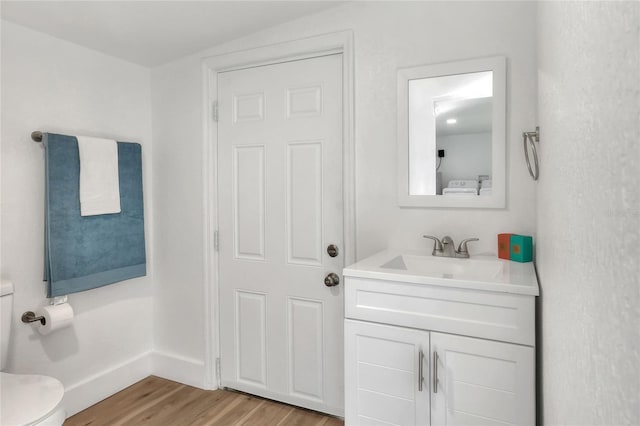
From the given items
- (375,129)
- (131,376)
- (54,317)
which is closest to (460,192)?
(375,129)

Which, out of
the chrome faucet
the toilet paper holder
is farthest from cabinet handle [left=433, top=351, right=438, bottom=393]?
the toilet paper holder

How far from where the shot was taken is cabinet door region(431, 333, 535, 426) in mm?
1295

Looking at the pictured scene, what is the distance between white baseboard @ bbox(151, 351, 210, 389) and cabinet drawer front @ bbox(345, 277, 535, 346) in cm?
143

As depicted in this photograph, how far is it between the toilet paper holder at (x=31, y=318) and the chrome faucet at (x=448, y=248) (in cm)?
194

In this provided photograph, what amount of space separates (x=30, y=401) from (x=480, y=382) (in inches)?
64.4

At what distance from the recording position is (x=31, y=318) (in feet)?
6.48

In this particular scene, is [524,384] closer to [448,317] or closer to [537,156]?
[448,317]

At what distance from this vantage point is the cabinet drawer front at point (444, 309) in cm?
131

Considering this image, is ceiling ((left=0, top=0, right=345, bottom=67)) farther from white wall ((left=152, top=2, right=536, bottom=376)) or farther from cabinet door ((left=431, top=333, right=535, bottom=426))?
cabinet door ((left=431, top=333, right=535, bottom=426))

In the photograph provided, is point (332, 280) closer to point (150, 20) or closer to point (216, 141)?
point (216, 141)

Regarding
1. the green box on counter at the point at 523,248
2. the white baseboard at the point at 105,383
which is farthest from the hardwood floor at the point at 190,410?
the green box on counter at the point at 523,248

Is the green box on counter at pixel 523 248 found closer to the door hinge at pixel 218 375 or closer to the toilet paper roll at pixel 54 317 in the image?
the door hinge at pixel 218 375

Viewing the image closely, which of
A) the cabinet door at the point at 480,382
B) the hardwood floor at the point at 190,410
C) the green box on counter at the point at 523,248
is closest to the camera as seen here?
the cabinet door at the point at 480,382

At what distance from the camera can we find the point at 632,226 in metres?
0.30
